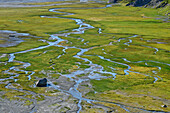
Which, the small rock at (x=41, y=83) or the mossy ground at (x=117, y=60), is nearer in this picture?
the mossy ground at (x=117, y=60)

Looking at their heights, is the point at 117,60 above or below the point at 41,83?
below

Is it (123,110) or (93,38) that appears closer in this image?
(123,110)

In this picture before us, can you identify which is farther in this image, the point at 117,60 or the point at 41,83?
the point at 117,60

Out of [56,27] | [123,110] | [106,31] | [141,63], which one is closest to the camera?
[123,110]

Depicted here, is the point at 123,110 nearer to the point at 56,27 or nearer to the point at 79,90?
the point at 79,90

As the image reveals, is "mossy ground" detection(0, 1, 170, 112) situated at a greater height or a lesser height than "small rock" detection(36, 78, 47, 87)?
lesser

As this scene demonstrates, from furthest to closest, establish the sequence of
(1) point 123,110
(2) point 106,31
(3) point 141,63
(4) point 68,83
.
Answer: (2) point 106,31, (3) point 141,63, (4) point 68,83, (1) point 123,110

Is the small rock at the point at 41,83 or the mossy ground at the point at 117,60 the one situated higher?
the small rock at the point at 41,83

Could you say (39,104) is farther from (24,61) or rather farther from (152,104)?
(24,61)

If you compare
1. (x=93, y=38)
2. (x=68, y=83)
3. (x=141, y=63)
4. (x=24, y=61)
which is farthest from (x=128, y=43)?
(x=68, y=83)

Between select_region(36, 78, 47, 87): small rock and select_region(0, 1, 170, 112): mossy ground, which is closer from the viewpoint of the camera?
select_region(0, 1, 170, 112): mossy ground
